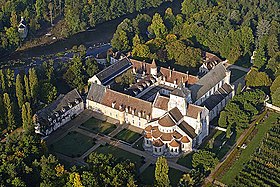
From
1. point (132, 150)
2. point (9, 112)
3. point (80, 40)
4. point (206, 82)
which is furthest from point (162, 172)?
point (80, 40)

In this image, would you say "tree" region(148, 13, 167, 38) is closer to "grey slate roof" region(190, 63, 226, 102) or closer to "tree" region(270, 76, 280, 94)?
"grey slate roof" region(190, 63, 226, 102)

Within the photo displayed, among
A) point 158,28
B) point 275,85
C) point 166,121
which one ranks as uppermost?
point 166,121

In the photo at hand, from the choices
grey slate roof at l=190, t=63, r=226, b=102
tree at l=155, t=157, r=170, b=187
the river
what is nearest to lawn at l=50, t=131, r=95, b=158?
tree at l=155, t=157, r=170, b=187

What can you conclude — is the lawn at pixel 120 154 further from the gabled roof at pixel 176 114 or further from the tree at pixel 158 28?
the tree at pixel 158 28

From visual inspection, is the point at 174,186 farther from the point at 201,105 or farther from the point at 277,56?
the point at 277,56

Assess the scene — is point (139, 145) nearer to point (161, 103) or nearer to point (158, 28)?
point (161, 103)

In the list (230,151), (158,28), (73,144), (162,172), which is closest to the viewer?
(162,172)

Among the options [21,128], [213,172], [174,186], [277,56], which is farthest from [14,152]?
[277,56]
